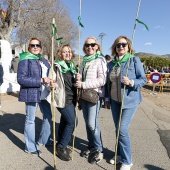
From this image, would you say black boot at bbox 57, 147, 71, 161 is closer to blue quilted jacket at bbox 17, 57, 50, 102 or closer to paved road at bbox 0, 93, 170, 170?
paved road at bbox 0, 93, 170, 170

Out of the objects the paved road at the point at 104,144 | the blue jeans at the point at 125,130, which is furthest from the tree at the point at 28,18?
the blue jeans at the point at 125,130

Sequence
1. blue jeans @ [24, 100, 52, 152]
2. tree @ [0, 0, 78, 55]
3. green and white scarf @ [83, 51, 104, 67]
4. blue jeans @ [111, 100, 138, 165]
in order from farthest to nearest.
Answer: tree @ [0, 0, 78, 55], blue jeans @ [24, 100, 52, 152], green and white scarf @ [83, 51, 104, 67], blue jeans @ [111, 100, 138, 165]

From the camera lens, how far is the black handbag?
10.2 ft

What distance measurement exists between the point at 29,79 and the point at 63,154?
139cm

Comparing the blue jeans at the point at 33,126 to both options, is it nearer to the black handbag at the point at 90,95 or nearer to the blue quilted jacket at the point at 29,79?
→ the blue quilted jacket at the point at 29,79

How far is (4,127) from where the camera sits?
198 inches

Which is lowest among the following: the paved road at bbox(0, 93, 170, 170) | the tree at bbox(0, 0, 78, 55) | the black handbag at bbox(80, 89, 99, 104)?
the paved road at bbox(0, 93, 170, 170)

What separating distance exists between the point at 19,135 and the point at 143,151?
266 centimetres

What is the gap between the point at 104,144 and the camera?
410 centimetres

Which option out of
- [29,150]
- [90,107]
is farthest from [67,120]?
[29,150]

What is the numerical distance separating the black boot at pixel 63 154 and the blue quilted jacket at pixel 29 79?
3.15 ft

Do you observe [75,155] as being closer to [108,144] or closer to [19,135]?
[108,144]

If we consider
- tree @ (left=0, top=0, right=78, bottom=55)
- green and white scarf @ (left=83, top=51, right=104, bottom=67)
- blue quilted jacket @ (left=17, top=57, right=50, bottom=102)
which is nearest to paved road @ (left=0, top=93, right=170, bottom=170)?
blue quilted jacket @ (left=17, top=57, right=50, bottom=102)

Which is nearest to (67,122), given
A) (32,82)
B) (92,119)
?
(92,119)
